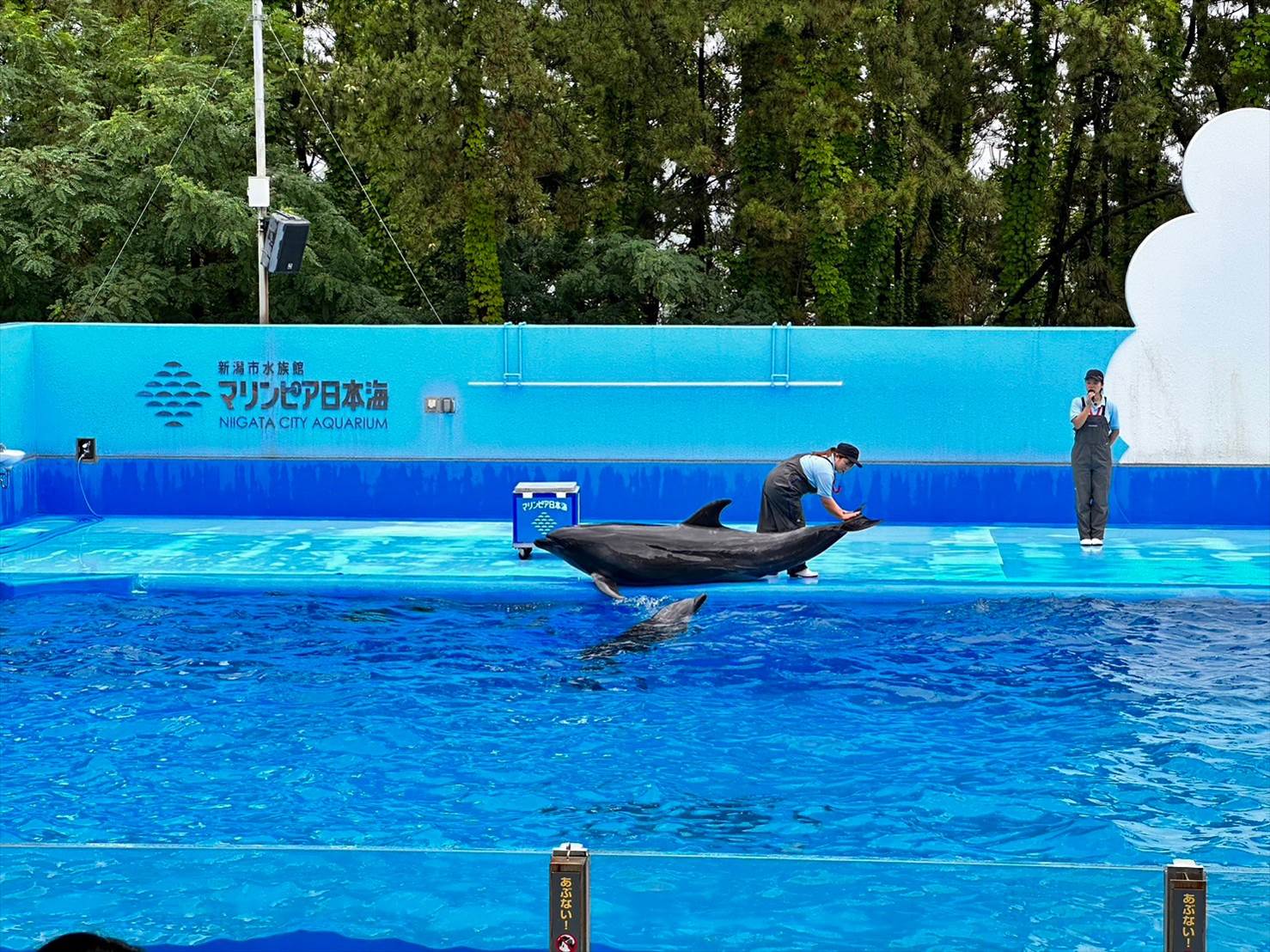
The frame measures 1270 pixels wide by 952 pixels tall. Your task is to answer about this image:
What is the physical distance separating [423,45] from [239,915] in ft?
58.5

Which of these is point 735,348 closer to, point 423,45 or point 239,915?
point 423,45

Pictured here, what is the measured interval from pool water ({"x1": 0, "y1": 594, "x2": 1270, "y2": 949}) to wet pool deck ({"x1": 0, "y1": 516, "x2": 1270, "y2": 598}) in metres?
0.23

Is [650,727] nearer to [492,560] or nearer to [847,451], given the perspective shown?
[847,451]

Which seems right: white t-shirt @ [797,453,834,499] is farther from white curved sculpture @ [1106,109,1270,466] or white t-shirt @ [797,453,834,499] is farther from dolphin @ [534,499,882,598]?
white curved sculpture @ [1106,109,1270,466]

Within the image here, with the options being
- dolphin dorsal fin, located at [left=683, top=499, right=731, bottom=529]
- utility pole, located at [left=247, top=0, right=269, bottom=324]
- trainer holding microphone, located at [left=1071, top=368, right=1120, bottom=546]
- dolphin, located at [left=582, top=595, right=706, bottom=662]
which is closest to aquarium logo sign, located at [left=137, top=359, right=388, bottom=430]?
utility pole, located at [left=247, top=0, right=269, bottom=324]

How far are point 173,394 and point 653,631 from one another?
6.87m

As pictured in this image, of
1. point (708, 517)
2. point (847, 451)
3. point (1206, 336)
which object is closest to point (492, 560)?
point (708, 517)

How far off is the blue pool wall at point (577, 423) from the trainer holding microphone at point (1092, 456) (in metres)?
1.33

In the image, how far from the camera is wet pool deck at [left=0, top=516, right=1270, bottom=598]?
41.1 ft

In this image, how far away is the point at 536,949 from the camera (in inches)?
181

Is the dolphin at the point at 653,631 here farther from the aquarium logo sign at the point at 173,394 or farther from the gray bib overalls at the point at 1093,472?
the aquarium logo sign at the point at 173,394

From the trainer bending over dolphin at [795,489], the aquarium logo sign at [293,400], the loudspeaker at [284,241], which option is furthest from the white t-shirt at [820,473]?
the loudspeaker at [284,241]

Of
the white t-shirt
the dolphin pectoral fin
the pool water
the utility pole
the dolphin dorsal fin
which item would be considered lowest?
the pool water

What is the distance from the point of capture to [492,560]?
13.5m
